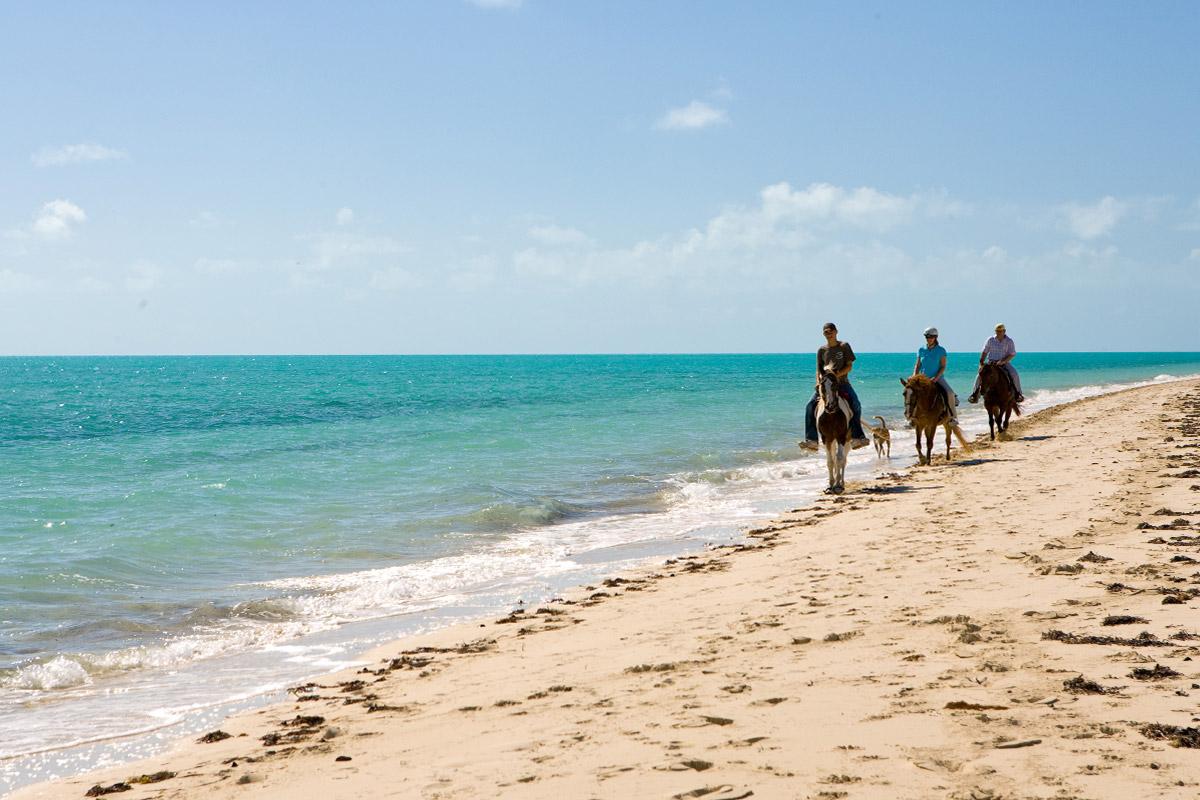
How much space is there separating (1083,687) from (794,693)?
55.0 inches

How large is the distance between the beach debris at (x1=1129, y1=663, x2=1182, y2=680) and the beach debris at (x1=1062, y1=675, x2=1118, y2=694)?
24cm

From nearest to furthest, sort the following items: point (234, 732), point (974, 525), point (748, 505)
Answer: point (234, 732) → point (974, 525) → point (748, 505)

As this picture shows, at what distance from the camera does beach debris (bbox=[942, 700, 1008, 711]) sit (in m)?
4.50

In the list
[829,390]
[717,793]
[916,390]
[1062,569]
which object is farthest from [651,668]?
[916,390]

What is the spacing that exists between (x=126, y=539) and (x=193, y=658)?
6.33 m

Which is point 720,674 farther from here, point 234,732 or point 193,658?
point 193,658

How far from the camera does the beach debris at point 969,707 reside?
4.50m

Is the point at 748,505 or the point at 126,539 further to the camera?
the point at 748,505

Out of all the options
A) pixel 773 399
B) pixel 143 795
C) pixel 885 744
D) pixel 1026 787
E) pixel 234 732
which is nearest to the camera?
pixel 1026 787

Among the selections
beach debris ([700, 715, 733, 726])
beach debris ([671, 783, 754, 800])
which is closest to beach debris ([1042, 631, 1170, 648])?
beach debris ([700, 715, 733, 726])

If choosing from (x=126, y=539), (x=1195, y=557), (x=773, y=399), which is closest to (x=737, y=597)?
(x=1195, y=557)

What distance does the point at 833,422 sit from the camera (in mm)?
14750

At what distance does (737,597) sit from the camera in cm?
812

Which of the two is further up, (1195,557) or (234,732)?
(1195,557)
